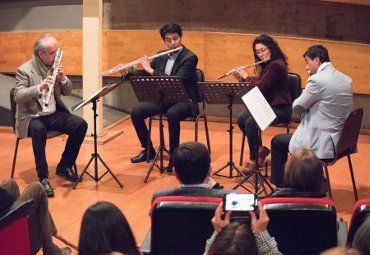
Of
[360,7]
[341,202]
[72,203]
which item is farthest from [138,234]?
[360,7]

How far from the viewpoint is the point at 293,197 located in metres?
3.21

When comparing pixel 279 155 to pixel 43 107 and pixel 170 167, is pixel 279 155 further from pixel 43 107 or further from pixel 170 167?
pixel 43 107

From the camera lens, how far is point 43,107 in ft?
18.0

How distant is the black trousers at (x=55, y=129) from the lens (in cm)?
541

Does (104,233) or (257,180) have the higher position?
(104,233)

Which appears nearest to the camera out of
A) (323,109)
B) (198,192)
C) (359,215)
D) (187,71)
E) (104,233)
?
(104,233)

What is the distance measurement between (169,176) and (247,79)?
1.15m

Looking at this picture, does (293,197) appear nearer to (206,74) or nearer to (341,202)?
(341,202)

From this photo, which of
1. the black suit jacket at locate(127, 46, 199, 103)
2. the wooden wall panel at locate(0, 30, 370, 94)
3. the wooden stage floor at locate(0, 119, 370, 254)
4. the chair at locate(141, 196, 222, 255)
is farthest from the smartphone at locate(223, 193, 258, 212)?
the wooden wall panel at locate(0, 30, 370, 94)

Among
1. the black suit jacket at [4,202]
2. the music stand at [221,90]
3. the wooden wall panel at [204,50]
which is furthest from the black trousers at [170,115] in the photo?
the black suit jacket at [4,202]

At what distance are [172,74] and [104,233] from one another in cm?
379

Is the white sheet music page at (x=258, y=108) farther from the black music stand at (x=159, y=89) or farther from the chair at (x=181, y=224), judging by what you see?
the chair at (x=181, y=224)

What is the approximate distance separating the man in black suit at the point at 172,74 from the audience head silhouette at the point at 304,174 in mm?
2678

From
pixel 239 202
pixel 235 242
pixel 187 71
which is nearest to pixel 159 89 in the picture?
pixel 187 71
